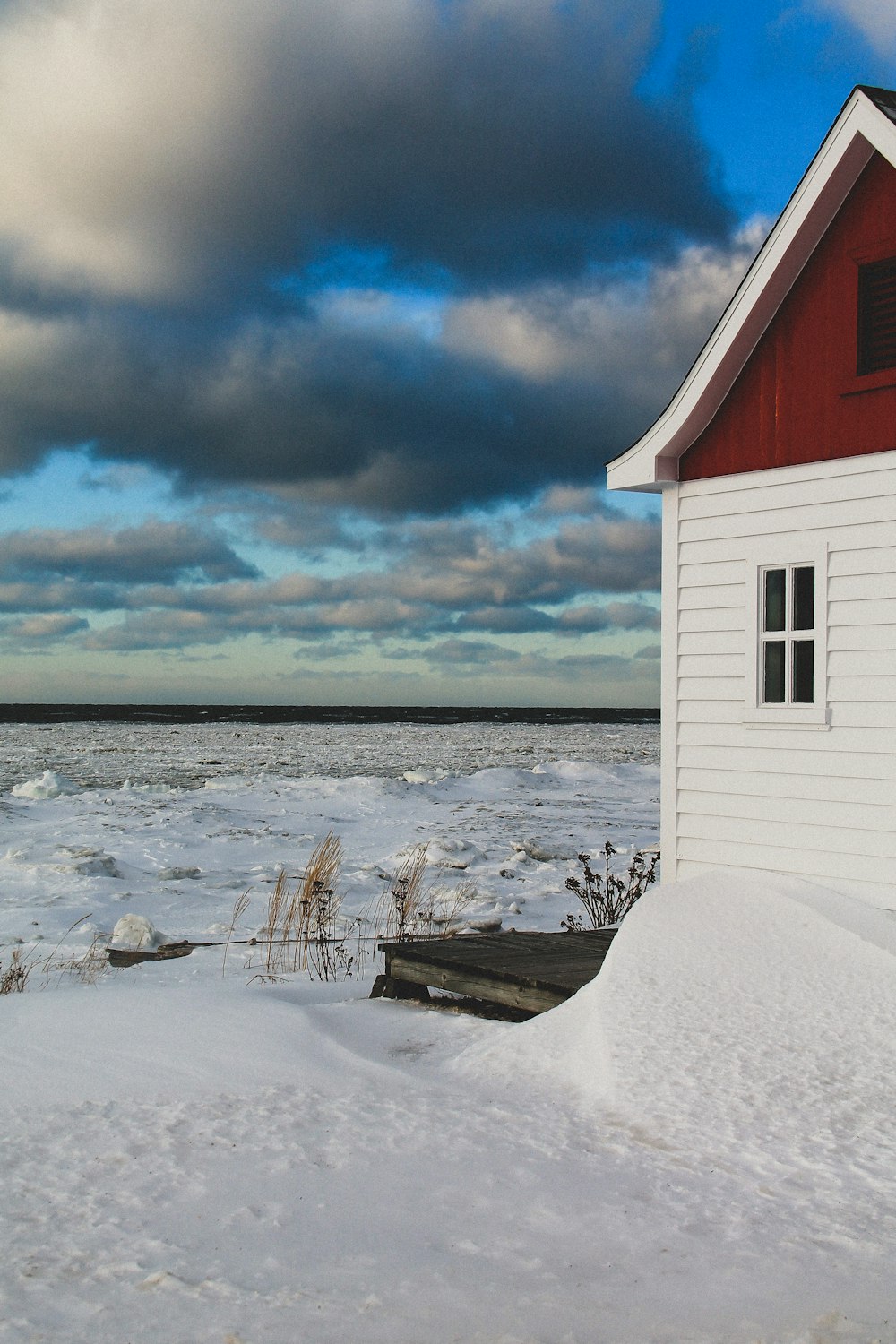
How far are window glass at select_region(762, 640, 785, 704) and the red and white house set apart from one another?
0.02 m

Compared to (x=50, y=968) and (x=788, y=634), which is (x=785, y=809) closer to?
(x=788, y=634)

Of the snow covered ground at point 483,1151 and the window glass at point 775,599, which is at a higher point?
the window glass at point 775,599

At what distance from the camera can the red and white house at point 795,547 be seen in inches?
323

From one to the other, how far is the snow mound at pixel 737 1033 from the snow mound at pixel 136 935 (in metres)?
4.97

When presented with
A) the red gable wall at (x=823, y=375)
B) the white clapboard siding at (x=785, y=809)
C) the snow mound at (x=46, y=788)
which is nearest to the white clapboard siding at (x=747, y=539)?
the red gable wall at (x=823, y=375)

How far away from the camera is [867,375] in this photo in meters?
8.24

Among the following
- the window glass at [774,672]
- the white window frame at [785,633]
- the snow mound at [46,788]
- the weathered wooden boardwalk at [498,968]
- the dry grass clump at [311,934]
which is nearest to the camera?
the weathered wooden boardwalk at [498,968]

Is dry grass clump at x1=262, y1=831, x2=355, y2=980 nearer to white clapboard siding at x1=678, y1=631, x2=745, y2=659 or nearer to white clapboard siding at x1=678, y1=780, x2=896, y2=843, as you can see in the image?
white clapboard siding at x1=678, y1=780, x2=896, y2=843

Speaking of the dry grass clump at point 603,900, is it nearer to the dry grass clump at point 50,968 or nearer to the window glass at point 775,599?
the window glass at point 775,599

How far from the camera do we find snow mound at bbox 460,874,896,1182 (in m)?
5.26

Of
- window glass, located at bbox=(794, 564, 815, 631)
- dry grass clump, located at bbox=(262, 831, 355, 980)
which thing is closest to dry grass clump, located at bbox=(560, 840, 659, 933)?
dry grass clump, located at bbox=(262, 831, 355, 980)

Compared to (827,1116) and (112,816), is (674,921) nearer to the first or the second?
(827,1116)

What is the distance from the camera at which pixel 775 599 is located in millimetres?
8914

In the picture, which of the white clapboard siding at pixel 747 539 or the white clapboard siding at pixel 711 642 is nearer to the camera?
the white clapboard siding at pixel 747 539
